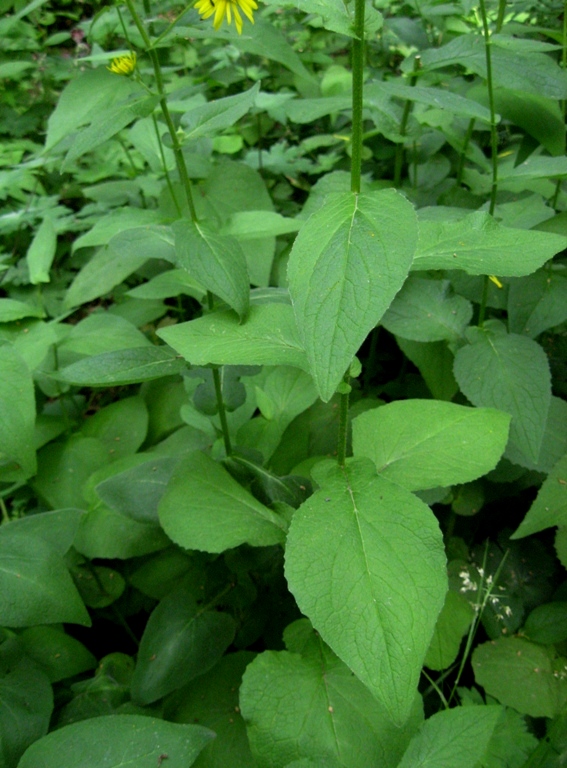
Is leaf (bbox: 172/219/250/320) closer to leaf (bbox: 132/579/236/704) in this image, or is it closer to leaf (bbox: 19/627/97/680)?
leaf (bbox: 132/579/236/704)

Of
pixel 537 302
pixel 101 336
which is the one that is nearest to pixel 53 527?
pixel 101 336

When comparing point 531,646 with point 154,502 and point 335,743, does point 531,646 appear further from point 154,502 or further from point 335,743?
point 154,502

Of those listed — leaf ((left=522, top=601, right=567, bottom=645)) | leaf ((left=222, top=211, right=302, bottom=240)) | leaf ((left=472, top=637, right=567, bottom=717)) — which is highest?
leaf ((left=222, top=211, right=302, bottom=240))

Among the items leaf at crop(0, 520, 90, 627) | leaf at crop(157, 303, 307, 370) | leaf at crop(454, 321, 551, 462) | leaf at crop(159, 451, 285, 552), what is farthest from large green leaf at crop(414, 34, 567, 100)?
leaf at crop(0, 520, 90, 627)

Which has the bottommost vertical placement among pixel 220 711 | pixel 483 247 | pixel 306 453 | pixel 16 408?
pixel 220 711

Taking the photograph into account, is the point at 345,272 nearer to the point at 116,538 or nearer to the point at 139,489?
the point at 139,489

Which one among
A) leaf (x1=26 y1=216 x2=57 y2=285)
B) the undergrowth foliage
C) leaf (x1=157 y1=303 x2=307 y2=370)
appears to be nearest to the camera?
the undergrowth foliage

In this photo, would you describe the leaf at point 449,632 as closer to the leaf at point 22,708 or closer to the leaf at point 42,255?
the leaf at point 22,708
